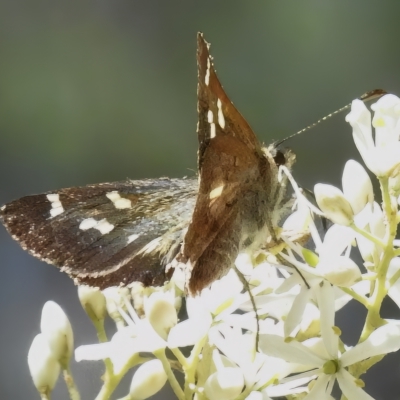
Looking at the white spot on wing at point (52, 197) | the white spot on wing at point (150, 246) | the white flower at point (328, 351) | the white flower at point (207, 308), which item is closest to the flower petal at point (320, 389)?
the white flower at point (328, 351)

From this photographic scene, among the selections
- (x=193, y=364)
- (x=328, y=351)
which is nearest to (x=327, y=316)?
(x=328, y=351)

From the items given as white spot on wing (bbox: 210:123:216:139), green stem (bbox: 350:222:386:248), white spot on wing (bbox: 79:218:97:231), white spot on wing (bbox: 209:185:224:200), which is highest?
white spot on wing (bbox: 210:123:216:139)

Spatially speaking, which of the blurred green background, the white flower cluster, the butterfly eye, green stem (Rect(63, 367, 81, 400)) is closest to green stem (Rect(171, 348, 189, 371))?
the white flower cluster

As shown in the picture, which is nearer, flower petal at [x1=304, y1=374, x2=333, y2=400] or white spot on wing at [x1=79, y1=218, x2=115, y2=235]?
flower petal at [x1=304, y1=374, x2=333, y2=400]

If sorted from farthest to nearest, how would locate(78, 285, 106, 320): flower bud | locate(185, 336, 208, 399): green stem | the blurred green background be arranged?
the blurred green background
locate(78, 285, 106, 320): flower bud
locate(185, 336, 208, 399): green stem

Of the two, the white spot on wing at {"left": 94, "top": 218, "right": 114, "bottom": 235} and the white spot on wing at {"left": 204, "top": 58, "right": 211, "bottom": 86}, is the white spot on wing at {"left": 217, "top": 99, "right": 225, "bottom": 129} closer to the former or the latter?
the white spot on wing at {"left": 204, "top": 58, "right": 211, "bottom": 86}

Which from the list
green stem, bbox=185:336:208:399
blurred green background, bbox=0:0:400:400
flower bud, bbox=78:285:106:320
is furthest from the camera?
blurred green background, bbox=0:0:400:400

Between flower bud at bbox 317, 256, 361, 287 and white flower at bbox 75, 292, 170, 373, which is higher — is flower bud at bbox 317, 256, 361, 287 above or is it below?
below
